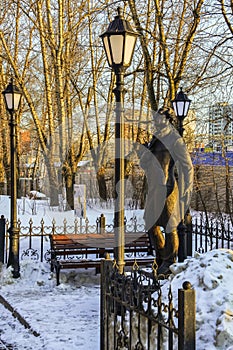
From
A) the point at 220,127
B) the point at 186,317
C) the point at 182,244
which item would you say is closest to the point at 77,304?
the point at 182,244

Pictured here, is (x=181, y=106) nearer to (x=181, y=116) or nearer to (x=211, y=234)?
(x=181, y=116)

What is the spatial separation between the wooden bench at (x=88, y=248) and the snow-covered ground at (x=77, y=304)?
1.23 ft

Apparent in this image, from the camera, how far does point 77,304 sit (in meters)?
7.83

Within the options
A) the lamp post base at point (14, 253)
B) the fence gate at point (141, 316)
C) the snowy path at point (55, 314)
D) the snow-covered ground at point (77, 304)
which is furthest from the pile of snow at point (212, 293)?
the lamp post base at point (14, 253)

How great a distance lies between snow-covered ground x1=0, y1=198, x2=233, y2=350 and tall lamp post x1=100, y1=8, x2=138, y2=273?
2.79 ft

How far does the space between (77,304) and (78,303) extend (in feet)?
0.21

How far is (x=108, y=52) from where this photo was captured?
591 centimetres

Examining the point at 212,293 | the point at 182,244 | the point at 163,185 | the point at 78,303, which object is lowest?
the point at 78,303

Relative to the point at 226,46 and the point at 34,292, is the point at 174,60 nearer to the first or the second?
the point at 226,46

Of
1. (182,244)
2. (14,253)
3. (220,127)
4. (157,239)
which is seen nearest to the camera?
(157,239)

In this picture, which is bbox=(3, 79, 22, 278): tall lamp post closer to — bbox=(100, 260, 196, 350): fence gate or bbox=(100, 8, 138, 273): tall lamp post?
bbox=(100, 8, 138, 273): tall lamp post

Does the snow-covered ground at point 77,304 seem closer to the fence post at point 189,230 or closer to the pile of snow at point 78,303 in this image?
the pile of snow at point 78,303

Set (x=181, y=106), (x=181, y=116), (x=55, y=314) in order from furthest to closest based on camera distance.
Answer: (x=181, y=116) → (x=181, y=106) → (x=55, y=314)

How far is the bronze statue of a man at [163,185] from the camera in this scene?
305 inches
